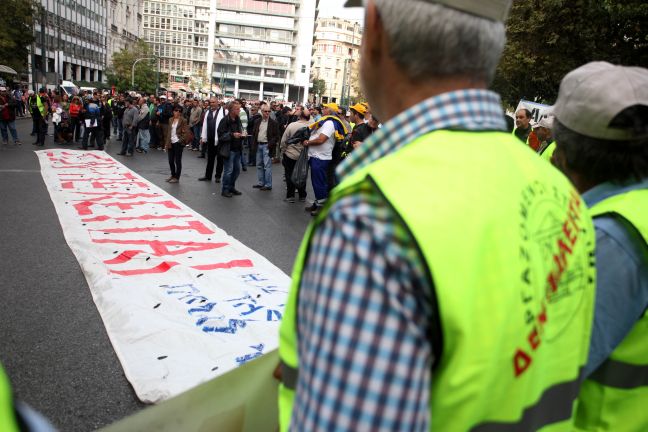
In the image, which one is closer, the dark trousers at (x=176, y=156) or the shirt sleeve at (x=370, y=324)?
the shirt sleeve at (x=370, y=324)

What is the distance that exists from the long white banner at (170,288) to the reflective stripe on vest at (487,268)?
8.50 feet

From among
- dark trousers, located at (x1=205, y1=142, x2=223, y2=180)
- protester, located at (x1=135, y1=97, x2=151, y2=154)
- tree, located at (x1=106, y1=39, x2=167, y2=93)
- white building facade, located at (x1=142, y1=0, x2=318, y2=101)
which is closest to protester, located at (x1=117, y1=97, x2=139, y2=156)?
protester, located at (x1=135, y1=97, x2=151, y2=154)

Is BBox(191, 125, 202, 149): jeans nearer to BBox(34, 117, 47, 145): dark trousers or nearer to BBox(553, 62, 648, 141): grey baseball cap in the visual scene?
BBox(34, 117, 47, 145): dark trousers

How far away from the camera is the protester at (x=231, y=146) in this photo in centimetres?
994

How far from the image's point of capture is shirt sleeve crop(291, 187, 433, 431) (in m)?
0.76

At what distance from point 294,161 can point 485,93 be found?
29.2ft

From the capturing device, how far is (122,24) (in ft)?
307

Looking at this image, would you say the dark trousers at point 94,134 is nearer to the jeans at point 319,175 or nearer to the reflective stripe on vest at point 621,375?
the jeans at point 319,175

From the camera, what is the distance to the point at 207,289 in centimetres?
485

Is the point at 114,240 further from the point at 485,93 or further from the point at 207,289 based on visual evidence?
the point at 485,93

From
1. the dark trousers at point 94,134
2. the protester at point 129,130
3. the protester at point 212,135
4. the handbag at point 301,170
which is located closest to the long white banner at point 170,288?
the handbag at point 301,170

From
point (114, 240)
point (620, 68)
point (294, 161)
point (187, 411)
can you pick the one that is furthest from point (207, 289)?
point (294, 161)

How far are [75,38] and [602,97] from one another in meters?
81.6

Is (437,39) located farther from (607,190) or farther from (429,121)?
(607,190)
